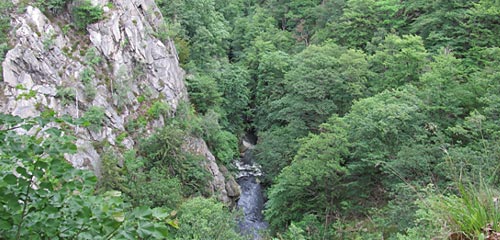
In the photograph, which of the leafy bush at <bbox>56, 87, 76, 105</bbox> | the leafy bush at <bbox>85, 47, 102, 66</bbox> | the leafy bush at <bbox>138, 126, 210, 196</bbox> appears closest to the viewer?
the leafy bush at <bbox>56, 87, 76, 105</bbox>

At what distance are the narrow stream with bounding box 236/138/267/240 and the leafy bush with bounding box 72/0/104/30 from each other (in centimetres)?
1140

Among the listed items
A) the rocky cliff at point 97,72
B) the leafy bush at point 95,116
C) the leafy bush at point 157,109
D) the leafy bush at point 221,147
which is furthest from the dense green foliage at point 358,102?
the leafy bush at point 95,116

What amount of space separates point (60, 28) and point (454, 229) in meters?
17.6

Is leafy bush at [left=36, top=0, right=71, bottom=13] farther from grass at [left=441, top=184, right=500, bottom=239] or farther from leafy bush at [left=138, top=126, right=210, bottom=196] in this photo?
grass at [left=441, top=184, right=500, bottom=239]

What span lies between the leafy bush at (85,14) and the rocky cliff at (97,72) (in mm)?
271

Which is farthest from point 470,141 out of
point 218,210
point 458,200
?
point 458,200

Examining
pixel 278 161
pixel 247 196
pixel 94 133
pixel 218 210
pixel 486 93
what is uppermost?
pixel 94 133

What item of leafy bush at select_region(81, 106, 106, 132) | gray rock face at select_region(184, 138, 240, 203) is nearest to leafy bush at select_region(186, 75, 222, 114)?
gray rock face at select_region(184, 138, 240, 203)

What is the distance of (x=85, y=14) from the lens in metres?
16.8

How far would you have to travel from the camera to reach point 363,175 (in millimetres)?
14211

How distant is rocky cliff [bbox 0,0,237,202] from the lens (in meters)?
13.9

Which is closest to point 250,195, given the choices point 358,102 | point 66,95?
point 358,102

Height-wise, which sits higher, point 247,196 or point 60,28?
point 60,28

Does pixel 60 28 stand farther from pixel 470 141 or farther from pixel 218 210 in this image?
pixel 470 141
